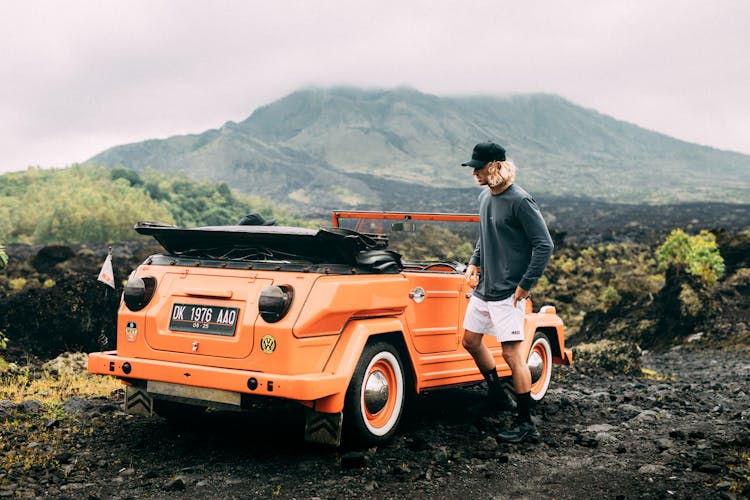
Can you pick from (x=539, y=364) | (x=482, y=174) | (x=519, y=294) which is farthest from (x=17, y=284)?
(x=519, y=294)

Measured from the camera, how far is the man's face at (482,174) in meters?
6.05

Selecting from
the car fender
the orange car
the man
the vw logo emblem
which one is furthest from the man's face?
the vw logo emblem

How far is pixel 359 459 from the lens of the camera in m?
5.40

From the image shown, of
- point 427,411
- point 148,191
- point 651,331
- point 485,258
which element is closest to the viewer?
point 485,258

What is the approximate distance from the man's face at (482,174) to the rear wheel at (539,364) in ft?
7.15

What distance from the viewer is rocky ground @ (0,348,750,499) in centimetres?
495

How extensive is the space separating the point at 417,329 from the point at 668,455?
2.13 meters

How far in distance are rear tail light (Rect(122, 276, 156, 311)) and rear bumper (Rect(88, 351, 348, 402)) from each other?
0.40 meters

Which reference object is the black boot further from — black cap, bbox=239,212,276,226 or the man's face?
black cap, bbox=239,212,276,226

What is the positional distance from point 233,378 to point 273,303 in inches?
22.7

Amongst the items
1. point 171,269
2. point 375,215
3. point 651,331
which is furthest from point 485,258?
point 651,331

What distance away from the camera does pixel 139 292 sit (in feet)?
18.7

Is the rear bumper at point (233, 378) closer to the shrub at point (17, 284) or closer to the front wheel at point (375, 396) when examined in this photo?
the front wheel at point (375, 396)

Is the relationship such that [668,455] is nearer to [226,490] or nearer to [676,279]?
[226,490]
